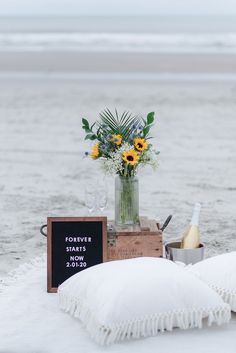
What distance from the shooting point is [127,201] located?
3.77 metres

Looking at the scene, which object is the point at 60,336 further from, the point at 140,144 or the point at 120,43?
the point at 120,43

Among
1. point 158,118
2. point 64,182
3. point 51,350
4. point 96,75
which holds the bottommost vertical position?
point 51,350

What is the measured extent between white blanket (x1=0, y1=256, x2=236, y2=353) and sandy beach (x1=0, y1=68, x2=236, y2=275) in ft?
2.71

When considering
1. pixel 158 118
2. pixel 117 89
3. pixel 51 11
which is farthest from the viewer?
pixel 51 11

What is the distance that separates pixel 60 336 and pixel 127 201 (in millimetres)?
832

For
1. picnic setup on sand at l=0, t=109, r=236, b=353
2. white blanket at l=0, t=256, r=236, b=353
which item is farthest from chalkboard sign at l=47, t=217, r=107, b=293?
white blanket at l=0, t=256, r=236, b=353

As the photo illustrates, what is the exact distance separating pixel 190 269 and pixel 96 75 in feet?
36.7

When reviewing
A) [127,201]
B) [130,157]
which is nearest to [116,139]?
[130,157]

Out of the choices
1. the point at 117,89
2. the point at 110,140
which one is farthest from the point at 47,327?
the point at 117,89

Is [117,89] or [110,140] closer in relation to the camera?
[110,140]

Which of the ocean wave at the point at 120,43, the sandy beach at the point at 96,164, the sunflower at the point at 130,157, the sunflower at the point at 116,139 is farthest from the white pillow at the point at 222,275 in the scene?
the ocean wave at the point at 120,43

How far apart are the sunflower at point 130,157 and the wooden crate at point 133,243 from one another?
0.29 meters

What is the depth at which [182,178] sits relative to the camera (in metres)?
6.69

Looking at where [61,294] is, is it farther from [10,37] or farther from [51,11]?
[51,11]
